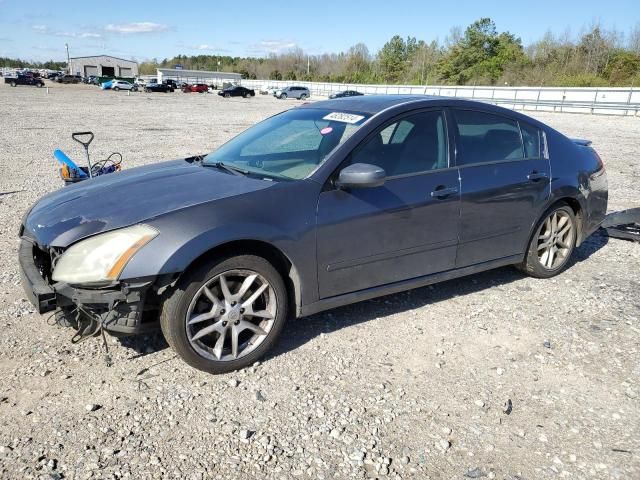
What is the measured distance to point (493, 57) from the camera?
8219cm

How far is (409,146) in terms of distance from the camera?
395 centimetres

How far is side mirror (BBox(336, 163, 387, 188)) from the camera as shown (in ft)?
11.0

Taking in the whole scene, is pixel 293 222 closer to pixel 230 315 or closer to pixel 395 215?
pixel 230 315

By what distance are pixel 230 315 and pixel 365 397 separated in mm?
975

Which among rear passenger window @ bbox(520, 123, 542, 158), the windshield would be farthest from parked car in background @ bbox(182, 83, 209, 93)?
rear passenger window @ bbox(520, 123, 542, 158)

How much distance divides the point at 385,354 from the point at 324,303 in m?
0.57

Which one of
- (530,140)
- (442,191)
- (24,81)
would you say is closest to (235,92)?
(24,81)

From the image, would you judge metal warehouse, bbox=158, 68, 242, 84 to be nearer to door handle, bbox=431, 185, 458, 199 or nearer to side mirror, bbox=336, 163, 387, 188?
door handle, bbox=431, 185, 458, 199

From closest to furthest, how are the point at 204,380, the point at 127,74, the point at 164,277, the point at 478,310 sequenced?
1. the point at 164,277
2. the point at 204,380
3. the point at 478,310
4. the point at 127,74

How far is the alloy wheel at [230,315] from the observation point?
315 cm

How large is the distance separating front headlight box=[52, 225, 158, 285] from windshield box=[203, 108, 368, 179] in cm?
Answer: 112

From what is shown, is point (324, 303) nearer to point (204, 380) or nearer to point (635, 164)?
point (204, 380)

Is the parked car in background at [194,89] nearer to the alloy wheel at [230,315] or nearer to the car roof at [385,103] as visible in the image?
the car roof at [385,103]

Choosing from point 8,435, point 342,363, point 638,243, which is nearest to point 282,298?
point 342,363
